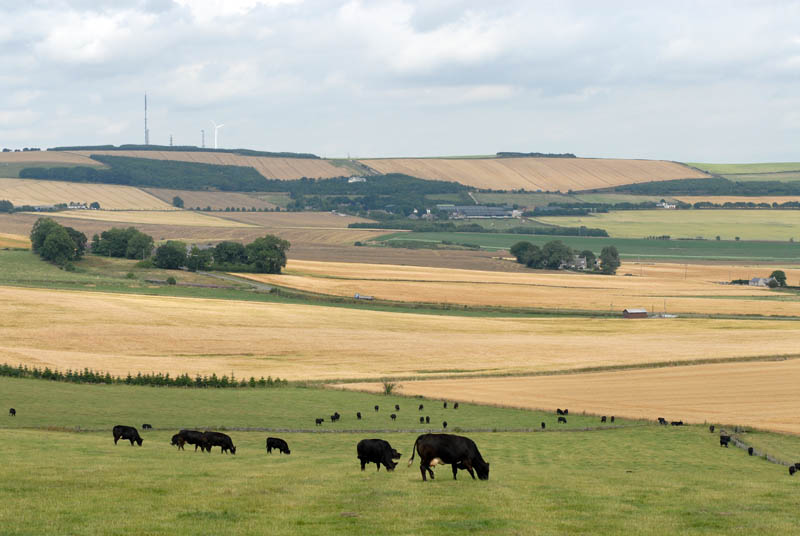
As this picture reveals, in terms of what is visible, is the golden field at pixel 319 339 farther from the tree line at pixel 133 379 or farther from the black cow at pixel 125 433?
the black cow at pixel 125 433

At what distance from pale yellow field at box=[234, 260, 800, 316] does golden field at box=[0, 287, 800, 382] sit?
42.5 feet

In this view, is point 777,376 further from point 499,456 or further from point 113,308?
point 113,308

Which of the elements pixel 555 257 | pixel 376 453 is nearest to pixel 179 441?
pixel 376 453

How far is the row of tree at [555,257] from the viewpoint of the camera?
15012cm

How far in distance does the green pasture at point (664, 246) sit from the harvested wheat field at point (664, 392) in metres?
117

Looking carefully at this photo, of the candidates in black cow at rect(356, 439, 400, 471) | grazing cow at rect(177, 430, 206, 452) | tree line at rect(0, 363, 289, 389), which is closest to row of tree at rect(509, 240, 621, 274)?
tree line at rect(0, 363, 289, 389)

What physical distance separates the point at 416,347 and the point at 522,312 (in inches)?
1253

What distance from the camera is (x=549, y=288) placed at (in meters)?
118

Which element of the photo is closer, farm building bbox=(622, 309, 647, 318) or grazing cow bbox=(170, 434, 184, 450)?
grazing cow bbox=(170, 434, 184, 450)

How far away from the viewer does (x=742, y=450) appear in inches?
1375

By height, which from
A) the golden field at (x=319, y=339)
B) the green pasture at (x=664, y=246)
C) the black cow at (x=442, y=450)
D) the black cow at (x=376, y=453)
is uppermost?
the green pasture at (x=664, y=246)

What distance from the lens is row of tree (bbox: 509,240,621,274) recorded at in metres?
150

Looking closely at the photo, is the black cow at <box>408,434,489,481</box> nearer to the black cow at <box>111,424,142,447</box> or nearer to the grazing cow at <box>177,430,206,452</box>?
the grazing cow at <box>177,430,206,452</box>

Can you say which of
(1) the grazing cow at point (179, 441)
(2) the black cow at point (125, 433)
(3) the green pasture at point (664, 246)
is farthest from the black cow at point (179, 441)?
(3) the green pasture at point (664, 246)
